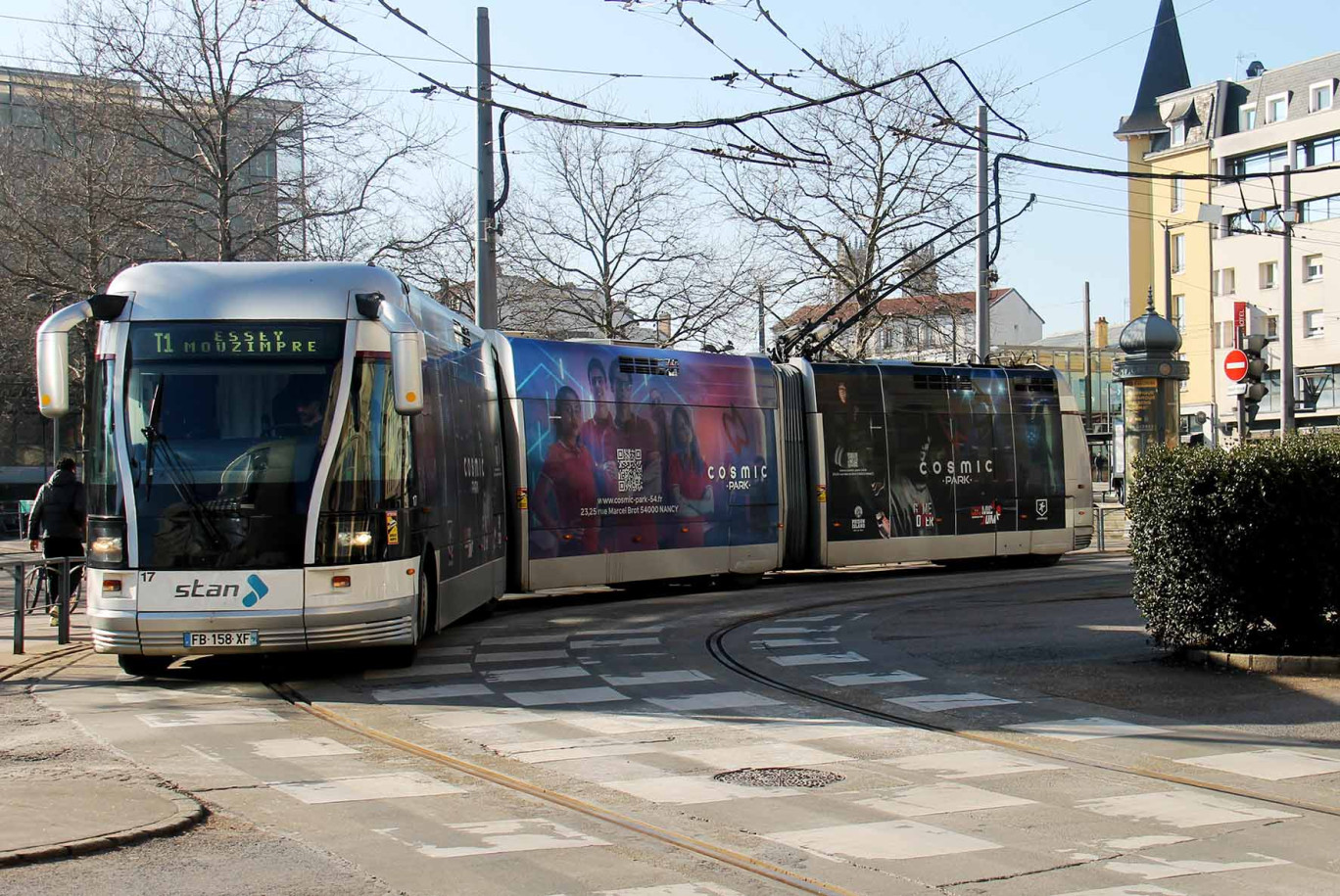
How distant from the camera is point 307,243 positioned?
3042 cm

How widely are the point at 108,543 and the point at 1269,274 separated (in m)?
63.4

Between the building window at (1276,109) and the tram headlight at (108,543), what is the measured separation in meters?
65.0

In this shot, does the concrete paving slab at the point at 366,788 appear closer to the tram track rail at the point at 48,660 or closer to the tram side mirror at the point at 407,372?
the tram side mirror at the point at 407,372

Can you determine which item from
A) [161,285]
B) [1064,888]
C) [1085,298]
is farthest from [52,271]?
[1085,298]

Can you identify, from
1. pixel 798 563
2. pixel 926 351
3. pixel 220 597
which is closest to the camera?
pixel 220 597

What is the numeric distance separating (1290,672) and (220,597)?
8491 millimetres

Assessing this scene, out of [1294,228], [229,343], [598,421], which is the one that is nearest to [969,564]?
[598,421]

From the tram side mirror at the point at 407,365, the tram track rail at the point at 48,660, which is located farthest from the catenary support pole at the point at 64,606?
the tram side mirror at the point at 407,365

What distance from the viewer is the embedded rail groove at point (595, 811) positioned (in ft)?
19.6

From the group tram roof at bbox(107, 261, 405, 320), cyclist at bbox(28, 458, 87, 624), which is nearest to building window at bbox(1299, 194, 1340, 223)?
cyclist at bbox(28, 458, 87, 624)

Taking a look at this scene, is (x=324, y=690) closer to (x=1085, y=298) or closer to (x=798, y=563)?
(x=798, y=563)

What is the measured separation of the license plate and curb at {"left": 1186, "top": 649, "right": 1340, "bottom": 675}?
7.79 m

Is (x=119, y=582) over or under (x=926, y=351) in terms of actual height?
under

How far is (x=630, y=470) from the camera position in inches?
766
